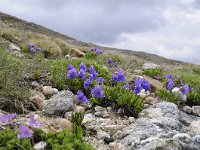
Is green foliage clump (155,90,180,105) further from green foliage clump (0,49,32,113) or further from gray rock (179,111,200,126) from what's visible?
green foliage clump (0,49,32,113)

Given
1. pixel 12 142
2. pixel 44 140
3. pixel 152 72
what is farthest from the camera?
pixel 152 72

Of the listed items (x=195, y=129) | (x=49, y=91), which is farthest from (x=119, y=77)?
(x=195, y=129)

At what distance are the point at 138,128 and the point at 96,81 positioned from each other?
2.01m

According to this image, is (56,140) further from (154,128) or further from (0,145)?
(154,128)

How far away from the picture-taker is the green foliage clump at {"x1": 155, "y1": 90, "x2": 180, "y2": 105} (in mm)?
7941

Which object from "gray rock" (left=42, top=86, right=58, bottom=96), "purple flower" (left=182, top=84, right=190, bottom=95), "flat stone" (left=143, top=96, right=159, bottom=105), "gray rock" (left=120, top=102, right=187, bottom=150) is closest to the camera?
"gray rock" (left=120, top=102, right=187, bottom=150)

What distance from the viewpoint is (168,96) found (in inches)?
315

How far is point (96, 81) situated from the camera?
24.4 feet

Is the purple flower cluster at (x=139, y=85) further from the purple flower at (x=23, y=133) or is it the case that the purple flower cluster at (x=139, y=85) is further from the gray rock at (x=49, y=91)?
the purple flower at (x=23, y=133)

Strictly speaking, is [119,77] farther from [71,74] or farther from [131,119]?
[131,119]

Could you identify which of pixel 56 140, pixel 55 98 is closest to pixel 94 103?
pixel 55 98

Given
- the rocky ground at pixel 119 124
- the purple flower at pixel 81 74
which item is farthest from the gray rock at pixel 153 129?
the purple flower at pixel 81 74

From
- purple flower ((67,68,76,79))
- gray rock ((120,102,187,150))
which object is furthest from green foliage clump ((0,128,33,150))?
purple flower ((67,68,76,79))

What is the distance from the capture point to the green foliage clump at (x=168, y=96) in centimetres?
794
